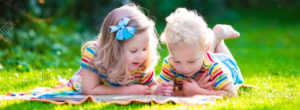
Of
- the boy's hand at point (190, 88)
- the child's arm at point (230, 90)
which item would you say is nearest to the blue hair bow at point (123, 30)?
the boy's hand at point (190, 88)

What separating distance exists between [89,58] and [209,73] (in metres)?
1.18

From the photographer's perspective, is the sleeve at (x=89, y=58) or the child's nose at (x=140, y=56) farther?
the sleeve at (x=89, y=58)

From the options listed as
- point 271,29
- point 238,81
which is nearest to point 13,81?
point 238,81

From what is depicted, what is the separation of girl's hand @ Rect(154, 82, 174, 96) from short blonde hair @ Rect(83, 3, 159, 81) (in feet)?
0.97

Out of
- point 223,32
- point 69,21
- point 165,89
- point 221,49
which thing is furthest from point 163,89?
point 69,21

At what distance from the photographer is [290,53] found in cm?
809

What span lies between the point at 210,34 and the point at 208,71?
0.37 metres

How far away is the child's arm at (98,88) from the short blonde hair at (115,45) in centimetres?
12

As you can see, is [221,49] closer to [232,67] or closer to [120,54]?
[232,67]

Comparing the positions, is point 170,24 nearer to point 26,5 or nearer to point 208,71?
point 208,71

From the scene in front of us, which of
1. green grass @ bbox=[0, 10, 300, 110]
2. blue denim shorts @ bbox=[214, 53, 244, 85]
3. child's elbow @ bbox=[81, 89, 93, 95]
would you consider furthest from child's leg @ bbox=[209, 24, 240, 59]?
child's elbow @ bbox=[81, 89, 93, 95]

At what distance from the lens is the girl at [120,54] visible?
344 cm

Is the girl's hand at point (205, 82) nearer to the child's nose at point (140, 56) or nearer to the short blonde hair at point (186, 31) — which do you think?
the short blonde hair at point (186, 31)

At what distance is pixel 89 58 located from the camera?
3.58 meters
